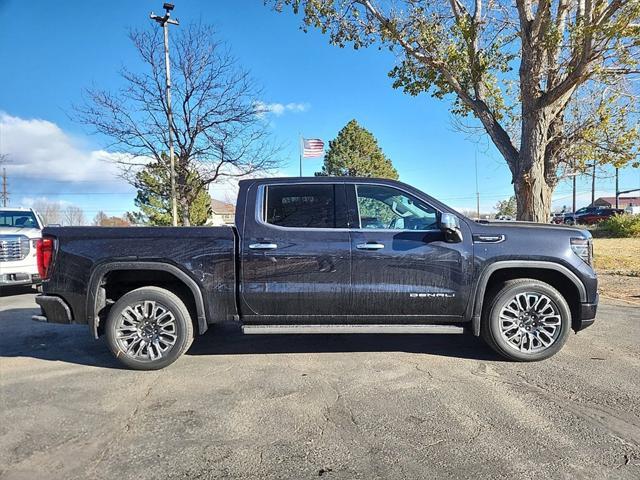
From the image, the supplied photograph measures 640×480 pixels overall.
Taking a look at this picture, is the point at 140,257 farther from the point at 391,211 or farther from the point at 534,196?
the point at 534,196

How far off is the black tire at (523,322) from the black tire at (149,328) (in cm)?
303

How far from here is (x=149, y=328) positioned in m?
4.31

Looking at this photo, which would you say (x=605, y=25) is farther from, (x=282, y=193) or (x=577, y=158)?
(x=282, y=193)

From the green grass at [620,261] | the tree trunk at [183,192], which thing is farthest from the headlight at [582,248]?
the tree trunk at [183,192]

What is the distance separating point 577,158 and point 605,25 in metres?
4.20

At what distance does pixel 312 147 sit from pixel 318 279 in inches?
752

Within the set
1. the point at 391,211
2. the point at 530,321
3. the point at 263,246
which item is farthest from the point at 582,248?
the point at 263,246

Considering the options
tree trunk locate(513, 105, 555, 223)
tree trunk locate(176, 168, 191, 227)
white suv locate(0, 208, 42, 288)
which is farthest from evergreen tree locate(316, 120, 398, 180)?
white suv locate(0, 208, 42, 288)

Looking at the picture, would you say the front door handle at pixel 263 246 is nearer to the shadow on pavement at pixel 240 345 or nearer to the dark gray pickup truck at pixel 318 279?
the dark gray pickup truck at pixel 318 279

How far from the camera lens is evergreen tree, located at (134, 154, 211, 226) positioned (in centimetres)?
1778

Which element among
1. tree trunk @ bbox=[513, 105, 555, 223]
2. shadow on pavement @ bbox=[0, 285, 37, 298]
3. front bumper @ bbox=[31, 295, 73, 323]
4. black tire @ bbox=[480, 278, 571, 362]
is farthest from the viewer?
tree trunk @ bbox=[513, 105, 555, 223]

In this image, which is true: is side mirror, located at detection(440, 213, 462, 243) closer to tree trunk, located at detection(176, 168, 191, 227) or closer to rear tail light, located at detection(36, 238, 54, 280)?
rear tail light, located at detection(36, 238, 54, 280)

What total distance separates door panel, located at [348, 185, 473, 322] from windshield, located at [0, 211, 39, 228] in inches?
345

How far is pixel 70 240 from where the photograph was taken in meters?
4.27
